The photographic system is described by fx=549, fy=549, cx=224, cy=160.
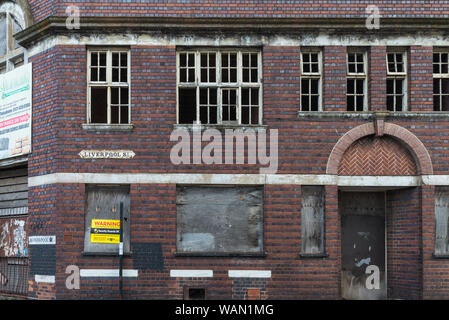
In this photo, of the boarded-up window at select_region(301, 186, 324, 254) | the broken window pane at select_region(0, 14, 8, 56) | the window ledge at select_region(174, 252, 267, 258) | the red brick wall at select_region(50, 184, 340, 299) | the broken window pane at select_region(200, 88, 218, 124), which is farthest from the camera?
the broken window pane at select_region(0, 14, 8, 56)

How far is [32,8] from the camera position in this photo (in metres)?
14.3

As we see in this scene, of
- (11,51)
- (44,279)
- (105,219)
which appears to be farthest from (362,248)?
(11,51)

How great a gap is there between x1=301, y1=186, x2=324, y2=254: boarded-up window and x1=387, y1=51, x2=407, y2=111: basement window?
2.89 meters

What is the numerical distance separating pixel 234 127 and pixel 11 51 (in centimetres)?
677

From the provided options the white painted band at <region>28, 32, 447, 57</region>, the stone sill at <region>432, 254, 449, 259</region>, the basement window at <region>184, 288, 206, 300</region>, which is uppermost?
the white painted band at <region>28, 32, 447, 57</region>

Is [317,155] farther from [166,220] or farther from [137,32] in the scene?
[137,32]

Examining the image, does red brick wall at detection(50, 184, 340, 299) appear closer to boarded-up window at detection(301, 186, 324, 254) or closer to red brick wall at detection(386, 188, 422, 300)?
boarded-up window at detection(301, 186, 324, 254)

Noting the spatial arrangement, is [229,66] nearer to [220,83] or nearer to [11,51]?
[220,83]

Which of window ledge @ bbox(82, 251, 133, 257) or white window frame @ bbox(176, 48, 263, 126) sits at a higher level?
white window frame @ bbox(176, 48, 263, 126)

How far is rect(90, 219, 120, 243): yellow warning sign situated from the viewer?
13.1 meters

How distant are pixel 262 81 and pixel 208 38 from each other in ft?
5.53

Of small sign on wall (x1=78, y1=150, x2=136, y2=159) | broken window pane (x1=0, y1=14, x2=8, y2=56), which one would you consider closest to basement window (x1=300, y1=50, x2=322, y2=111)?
small sign on wall (x1=78, y1=150, x2=136, y2=159)

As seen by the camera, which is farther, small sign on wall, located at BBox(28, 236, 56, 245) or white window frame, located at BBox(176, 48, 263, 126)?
white window frame, located at BBox(176, 48, 263, 126)

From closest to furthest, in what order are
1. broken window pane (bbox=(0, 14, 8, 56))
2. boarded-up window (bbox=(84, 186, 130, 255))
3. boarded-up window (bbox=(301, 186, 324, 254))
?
boarded-up window (bbox=(84, 186, 130, 255))
boarded-up window (bbox=(301, 186, 324, 254))
broken window pane (bbox=(0, 14, 8, 56))
